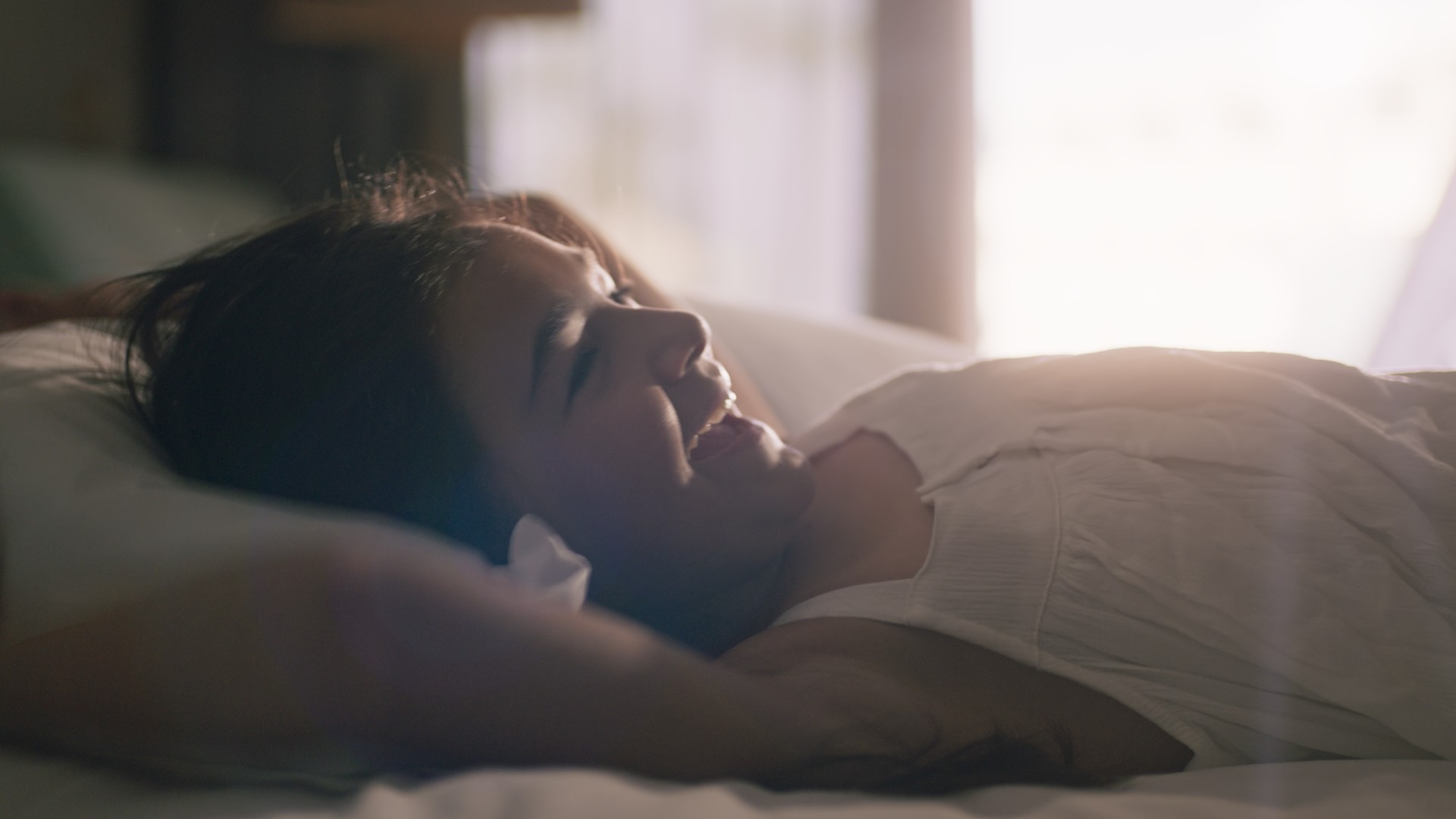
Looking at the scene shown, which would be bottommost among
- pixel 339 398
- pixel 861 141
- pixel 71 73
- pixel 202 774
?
pixel 202 774

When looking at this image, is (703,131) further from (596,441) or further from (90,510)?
(90,510)

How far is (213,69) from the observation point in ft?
8.61

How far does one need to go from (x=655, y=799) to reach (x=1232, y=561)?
0.39m

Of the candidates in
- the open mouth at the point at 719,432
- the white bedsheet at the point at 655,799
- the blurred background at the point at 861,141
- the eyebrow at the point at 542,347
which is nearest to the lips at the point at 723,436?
the open mouth at the point at 719,432

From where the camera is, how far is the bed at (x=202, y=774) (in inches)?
16.2

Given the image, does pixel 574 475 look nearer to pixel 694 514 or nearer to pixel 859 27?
pixel 694 514

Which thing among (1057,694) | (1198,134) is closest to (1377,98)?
(1198,134)

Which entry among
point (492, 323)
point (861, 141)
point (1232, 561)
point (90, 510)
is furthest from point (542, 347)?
point (861, 141)

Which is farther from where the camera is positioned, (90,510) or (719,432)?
(719,432)

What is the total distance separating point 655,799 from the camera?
0.40 meters

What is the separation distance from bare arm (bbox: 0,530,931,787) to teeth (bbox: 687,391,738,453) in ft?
0.90

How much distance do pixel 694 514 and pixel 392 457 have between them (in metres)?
0.22

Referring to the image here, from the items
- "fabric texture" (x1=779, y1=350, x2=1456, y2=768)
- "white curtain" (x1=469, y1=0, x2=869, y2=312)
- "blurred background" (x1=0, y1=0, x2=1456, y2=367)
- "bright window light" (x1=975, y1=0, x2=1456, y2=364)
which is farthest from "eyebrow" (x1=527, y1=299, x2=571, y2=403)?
"white curtain" (x1=469, y1=0, x2=869, y2=312)

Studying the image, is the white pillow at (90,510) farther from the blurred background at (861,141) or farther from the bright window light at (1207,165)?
the bright window light at (1207,165)
